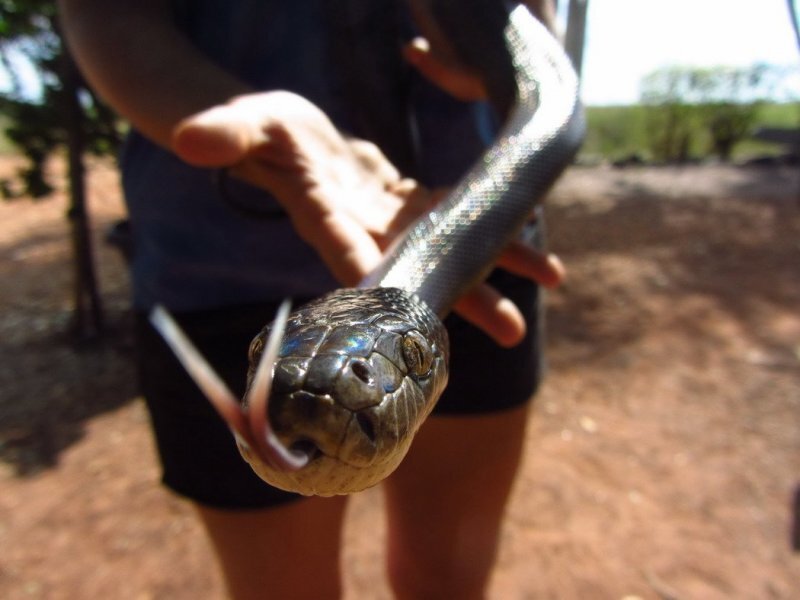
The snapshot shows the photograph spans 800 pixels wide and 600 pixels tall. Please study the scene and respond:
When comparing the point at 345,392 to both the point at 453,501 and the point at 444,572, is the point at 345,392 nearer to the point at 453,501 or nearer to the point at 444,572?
the point at 453,501

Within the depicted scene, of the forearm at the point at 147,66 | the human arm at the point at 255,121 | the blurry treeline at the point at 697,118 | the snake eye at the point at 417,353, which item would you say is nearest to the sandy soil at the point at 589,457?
the human arm at the point at 255,121

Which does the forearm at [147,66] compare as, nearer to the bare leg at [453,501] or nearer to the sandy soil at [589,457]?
the bare leg at [453,501]

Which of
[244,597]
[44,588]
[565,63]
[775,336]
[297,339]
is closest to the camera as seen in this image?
[297,339]

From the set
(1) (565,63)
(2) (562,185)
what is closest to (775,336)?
(1) (565,63)

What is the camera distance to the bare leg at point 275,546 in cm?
150

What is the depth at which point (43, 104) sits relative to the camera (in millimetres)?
4664

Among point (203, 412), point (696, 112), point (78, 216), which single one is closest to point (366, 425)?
point (203, 412)

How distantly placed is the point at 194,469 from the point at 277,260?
513mm

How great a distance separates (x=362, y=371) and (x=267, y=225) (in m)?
0.73

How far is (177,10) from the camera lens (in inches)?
60.4

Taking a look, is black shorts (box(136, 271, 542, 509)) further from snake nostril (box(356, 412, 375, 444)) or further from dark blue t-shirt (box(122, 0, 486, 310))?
snake nostril (box(356, 412, 375, 444))

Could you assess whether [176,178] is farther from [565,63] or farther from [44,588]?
[44,588]

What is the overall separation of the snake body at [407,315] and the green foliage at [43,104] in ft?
10.7

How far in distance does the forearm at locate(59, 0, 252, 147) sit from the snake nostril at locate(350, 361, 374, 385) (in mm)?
754
